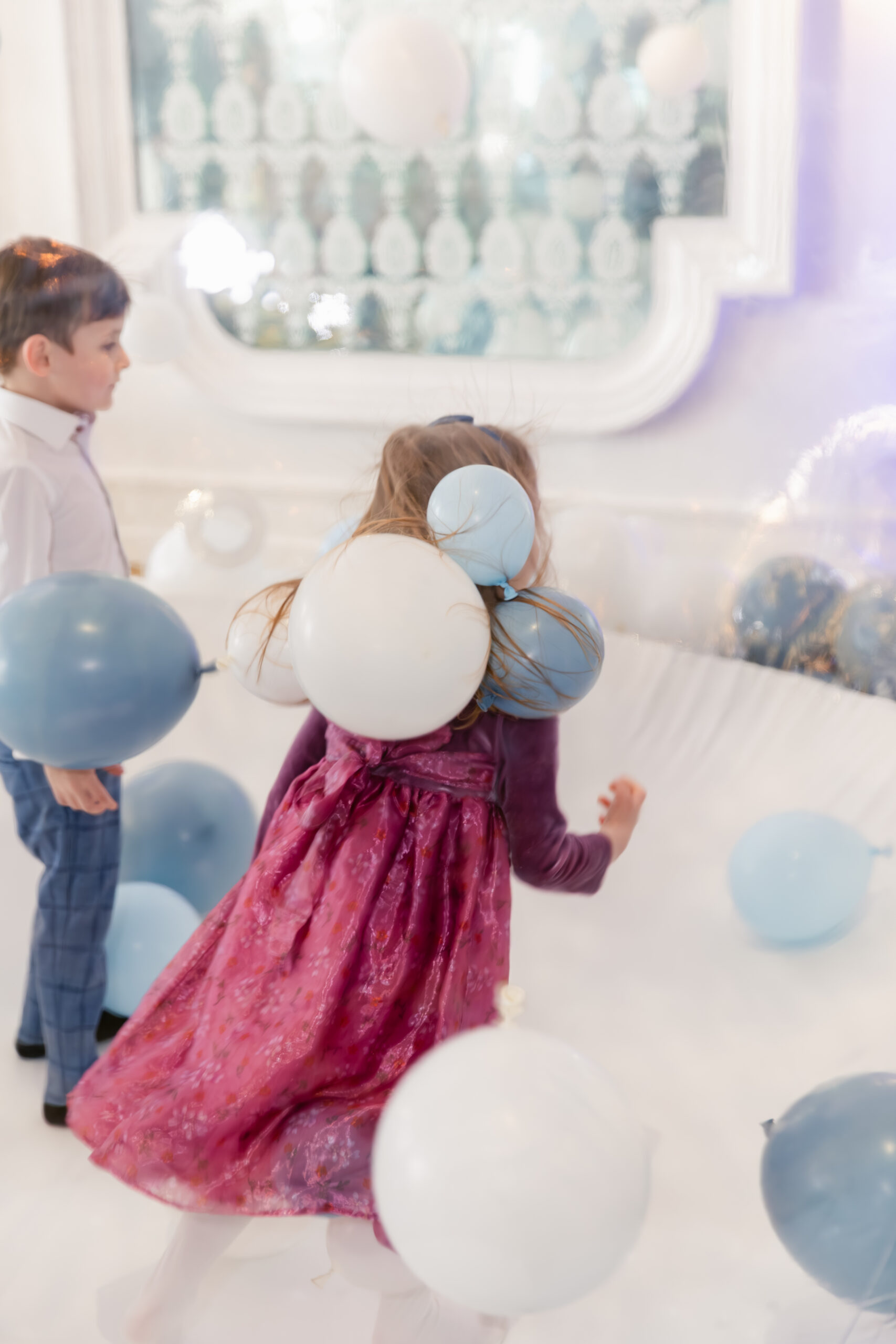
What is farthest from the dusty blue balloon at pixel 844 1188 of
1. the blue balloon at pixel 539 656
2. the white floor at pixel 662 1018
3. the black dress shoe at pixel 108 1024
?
the black dress shoe at pixel 108 1024

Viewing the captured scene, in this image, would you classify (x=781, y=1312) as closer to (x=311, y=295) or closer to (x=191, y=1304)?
(x=191, y=1304)

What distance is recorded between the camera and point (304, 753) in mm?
1035

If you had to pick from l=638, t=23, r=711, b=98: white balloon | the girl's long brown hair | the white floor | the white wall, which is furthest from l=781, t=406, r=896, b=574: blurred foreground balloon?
the girl's long brown hair

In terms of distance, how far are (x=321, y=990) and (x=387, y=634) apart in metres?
0.31

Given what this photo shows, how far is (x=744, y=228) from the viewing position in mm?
1711

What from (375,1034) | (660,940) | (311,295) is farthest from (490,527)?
(311,295)

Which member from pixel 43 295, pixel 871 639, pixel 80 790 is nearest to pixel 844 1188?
pixel 80 790

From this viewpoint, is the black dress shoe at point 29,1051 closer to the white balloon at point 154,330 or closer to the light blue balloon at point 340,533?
the light blue balloon at point 340,533

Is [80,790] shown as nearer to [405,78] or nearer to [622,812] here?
[622,812]

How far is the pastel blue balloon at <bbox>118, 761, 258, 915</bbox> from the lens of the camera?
150 cm

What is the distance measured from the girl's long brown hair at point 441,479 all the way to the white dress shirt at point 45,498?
0.99 feet

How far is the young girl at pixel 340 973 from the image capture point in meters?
0.85

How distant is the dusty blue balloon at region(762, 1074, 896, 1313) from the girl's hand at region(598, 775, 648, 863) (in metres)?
0.27

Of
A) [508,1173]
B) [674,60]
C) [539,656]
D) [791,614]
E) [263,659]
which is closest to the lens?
[508,1173]
